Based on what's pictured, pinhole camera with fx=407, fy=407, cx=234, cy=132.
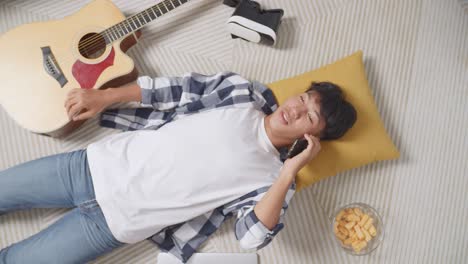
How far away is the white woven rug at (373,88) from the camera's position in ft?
4.76

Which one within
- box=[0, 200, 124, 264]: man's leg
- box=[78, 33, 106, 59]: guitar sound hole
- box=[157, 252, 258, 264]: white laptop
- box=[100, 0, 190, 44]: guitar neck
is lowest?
box=[157, 252, 258, 264]: white laptop

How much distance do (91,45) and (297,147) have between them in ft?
2.51

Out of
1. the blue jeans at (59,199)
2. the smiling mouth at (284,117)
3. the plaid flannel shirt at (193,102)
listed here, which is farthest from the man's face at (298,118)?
the blue jeans at (59,199)

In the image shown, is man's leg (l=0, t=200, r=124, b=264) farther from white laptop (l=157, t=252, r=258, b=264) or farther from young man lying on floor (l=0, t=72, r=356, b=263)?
white laptop (l=157, t=252, r=258, b=264)

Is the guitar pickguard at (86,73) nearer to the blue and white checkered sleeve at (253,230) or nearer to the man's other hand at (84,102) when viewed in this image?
the man's other hand at (84,102)

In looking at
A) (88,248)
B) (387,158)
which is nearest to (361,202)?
(387,158)

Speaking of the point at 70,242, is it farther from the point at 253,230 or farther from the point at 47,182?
the point at 253,230

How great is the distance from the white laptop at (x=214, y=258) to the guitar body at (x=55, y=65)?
1.80 feet

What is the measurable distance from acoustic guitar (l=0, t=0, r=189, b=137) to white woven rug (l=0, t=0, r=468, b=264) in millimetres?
150

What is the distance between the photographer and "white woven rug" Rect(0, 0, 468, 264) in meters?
1.45

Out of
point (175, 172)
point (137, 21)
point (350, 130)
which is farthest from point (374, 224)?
point (137, 21)

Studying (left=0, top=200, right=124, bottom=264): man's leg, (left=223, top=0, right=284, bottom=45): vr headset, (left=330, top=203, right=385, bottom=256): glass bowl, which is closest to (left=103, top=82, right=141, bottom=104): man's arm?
(left=0, top=200, right=124, bottom=264): man's leg

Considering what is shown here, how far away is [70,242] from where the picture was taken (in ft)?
3.94

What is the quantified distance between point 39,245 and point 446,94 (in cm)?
151
